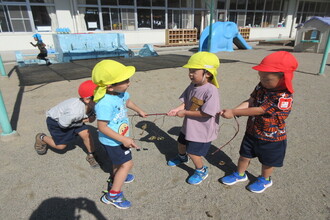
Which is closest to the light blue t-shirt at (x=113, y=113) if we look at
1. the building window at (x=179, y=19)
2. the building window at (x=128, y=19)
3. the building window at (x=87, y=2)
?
the building window at (x=87, y=2)

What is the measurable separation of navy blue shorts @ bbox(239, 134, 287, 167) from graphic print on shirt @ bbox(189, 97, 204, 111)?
0.57 m

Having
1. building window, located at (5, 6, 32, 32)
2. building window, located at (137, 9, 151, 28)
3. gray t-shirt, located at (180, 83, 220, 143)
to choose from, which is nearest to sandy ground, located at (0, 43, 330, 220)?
gray t-shirt, located at (180, 83, 220, 143)

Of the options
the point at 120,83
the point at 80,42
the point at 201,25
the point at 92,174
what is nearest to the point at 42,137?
the point at 92,174

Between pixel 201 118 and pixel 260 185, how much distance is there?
907mm

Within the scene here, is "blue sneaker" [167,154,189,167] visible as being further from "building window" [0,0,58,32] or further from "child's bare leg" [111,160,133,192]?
"building window" [0,0,58,32]

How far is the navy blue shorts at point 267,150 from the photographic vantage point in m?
2.05

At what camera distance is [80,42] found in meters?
11.1

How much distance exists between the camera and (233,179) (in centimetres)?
240

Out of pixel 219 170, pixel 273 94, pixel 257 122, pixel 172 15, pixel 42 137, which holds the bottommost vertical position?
pixel 219 170

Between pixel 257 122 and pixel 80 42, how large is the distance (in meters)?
10.9

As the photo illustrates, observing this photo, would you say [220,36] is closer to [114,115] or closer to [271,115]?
[271,115]

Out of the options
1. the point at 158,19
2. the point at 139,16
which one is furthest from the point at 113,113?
the point at 158,19

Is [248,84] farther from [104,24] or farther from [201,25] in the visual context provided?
[201,25]

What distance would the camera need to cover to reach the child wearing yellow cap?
6.00 feet
